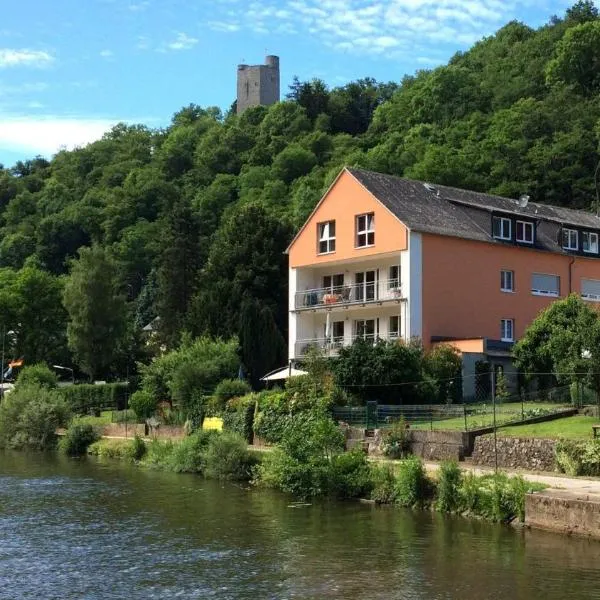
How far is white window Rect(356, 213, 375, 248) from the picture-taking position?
160 ft

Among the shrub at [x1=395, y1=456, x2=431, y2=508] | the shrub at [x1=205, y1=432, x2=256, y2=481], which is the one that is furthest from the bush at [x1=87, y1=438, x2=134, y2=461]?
the shrub at [x1=395, y1=456, x2=431, y2=508]

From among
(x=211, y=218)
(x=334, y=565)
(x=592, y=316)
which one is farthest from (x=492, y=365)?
(x=211, y=218)

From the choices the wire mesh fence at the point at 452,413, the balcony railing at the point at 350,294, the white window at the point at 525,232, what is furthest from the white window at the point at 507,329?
the wire mesh fence at the point at 452,413

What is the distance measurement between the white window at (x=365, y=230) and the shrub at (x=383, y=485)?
22.2m

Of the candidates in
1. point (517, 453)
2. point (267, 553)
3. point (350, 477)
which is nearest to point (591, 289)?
point (517, 453)

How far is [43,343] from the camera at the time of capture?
8381 centimetres

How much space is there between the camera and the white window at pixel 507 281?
4988 centimetres

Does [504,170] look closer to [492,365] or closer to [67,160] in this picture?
[492,365]

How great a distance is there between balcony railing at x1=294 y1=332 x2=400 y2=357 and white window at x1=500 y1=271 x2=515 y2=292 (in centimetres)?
696

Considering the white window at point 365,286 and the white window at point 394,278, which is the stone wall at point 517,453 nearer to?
the white window at point 394,278

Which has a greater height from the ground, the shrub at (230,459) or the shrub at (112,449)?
the shrub at (230,459)

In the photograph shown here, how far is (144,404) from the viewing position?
50.1 meters

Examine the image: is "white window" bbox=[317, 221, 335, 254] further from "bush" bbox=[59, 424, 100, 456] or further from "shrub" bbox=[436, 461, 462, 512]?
"shrub" bbox=[436, 461, 462, 512]

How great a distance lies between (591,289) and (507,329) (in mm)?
7085
